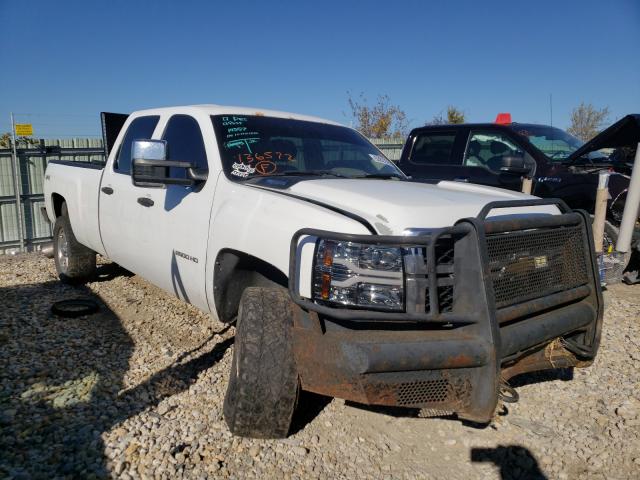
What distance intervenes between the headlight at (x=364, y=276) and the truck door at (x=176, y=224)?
1.22 meters

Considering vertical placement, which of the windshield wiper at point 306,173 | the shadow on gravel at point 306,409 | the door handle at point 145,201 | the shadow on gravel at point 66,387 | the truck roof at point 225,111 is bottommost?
the shadow on gravel at point 306,409

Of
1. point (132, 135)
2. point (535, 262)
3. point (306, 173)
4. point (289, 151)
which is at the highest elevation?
point (132, 135)

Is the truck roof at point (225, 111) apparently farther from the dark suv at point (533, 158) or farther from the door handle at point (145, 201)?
the dark suv at point (533, 158)

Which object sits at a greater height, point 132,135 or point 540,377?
point 132,135

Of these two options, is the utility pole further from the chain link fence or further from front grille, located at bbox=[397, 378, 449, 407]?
front grille, located at bbox=[397, 378, 449, 407]

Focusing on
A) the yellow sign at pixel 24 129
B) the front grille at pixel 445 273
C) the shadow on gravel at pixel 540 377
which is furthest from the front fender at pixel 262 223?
the yellow sign at pixel 24 129

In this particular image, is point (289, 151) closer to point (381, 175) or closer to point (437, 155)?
point (381, 175)

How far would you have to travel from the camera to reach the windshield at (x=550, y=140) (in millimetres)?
6777

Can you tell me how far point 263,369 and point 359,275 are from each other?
70cm

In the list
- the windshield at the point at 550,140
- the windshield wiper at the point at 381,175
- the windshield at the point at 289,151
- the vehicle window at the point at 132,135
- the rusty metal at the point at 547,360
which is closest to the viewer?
the rusty metal at the point at 547,360

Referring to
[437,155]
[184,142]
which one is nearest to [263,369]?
[184,142]

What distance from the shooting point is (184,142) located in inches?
161

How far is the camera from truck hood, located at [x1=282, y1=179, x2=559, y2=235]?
2621 millimetres

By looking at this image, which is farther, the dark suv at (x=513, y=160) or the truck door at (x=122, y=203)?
the dark suv at (x=513, y=160)
